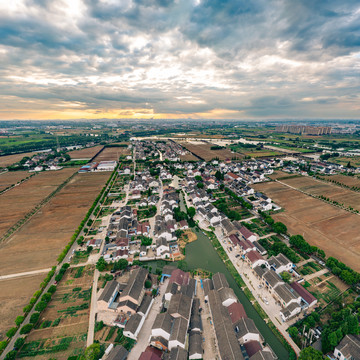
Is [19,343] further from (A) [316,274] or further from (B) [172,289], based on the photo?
(A) [316,274]

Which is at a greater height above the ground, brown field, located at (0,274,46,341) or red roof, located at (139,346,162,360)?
red roof, located at (139,346,162,360)

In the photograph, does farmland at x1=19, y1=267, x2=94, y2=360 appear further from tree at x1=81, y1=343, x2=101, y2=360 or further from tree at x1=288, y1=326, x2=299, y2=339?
tree at x1=288, y1=326, x2=299, y2=339

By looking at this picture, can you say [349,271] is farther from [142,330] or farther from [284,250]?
[142,330]

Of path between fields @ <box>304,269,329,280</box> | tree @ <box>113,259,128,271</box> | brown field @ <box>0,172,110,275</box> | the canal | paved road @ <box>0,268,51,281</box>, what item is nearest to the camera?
the canal

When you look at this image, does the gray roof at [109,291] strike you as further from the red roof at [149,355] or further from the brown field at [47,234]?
the brown field at [47,234]

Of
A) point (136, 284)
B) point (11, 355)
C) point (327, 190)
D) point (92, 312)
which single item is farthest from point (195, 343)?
point (327, 190)

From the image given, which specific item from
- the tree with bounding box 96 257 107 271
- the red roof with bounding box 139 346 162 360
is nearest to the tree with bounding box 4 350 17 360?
the tree with bounding box 96 257 107 271
